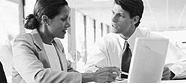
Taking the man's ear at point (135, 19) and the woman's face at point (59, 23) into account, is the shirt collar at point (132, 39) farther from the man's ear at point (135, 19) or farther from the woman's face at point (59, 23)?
the woman's face at point (59, 23)

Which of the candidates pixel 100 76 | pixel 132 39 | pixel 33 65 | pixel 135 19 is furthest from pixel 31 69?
pixel 135 19

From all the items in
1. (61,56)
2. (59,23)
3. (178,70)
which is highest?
(59,23)

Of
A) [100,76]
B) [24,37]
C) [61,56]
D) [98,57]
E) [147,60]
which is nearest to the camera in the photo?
[147,60]

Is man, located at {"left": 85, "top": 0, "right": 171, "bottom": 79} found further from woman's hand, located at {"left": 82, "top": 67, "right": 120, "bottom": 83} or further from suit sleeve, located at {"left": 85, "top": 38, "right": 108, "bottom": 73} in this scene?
woman's hand, located at {"left": 82, "top": 67, "right": 120, "bottom": 83}

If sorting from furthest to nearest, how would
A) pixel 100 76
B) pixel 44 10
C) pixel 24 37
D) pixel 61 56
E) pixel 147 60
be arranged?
pixel 61 56
pixel 44 10
pixel 24 37
pixel 100 76
pixel 147 60

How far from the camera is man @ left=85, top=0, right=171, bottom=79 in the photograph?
2.40 metres

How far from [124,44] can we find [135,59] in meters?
1.07

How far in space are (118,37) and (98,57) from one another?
0.27 m

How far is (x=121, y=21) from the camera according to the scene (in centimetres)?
247

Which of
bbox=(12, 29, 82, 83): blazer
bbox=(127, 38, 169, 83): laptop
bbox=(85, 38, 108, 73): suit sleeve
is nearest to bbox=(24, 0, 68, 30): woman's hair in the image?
bbox=(12, 29, 82, 83): blazer

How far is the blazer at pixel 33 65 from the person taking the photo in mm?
Answer: 1658

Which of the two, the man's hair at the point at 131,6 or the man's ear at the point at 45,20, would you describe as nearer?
the man's ear at the point at 45,20

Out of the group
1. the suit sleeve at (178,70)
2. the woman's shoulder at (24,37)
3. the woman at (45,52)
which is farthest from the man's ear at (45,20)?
the suit sleeve at (178,70)

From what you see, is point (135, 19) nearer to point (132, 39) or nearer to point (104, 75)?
point (132, 39)
